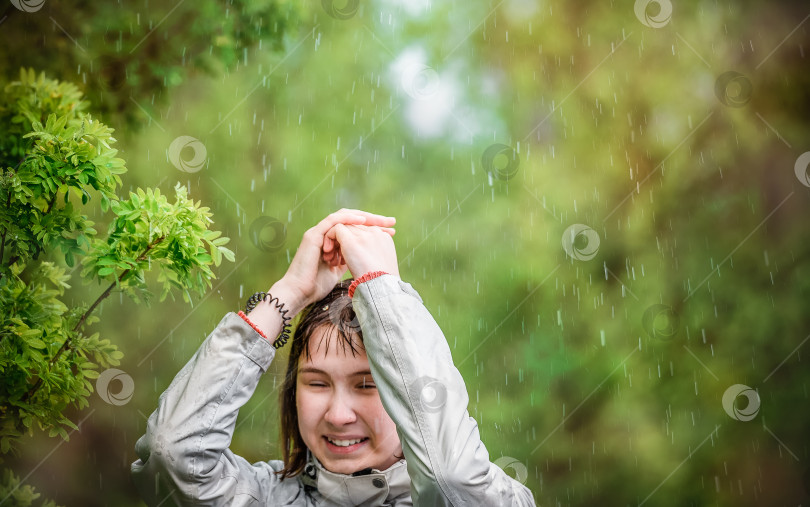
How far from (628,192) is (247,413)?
1922 mm

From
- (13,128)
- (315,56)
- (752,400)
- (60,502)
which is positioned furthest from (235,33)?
(752,400)

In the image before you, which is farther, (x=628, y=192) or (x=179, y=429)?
(x=628, y=192)

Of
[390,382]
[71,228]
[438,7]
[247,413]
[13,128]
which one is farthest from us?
[438,7]

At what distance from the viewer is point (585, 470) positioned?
3186mm

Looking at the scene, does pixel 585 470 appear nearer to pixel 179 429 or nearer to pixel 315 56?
pixel 315 56

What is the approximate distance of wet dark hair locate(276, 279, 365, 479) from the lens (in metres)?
1.17

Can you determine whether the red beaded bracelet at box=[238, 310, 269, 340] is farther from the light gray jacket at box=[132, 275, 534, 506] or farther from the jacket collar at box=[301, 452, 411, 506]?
the jacket collar at box=[301, 452, 411, 506]

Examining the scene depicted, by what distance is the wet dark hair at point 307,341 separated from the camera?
3.83 ft
